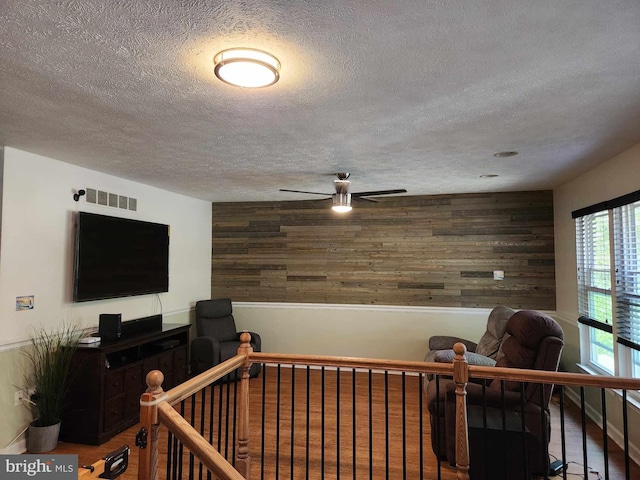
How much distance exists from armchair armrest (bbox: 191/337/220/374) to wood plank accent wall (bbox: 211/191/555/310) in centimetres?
125

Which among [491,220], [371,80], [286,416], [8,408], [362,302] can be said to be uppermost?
[371,80]

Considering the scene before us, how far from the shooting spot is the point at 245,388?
2.65 meters

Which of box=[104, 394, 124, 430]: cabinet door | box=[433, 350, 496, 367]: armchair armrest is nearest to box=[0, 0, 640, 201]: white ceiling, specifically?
box=[433, 350, 496, 367]: armchair armrest

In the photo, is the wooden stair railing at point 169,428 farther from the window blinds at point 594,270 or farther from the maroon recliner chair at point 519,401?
the window blinds at point 594,270

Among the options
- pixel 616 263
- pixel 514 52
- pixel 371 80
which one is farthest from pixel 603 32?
pixel 616 263

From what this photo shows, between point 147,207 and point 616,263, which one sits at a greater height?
point 147,207

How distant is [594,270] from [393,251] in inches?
96.4

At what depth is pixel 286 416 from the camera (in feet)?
13.7

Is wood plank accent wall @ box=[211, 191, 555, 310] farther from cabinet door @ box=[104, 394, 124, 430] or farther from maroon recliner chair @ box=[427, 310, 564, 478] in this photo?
cabinet door @ box=[104, 394, 124, 430]

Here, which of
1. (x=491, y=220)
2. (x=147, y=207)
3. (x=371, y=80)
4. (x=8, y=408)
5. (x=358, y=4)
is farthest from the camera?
(x=491, y=220)

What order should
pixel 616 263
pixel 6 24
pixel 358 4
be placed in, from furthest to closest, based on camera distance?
pixel 616 263, pixel 6 24, pixel 358 4

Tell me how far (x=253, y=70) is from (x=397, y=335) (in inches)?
185

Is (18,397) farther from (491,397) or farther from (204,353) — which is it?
(491,397)

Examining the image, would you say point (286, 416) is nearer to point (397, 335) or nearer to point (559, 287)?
point (397, 335)
